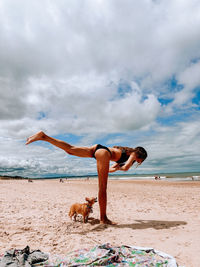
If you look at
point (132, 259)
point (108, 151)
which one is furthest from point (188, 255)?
point (108, 151)

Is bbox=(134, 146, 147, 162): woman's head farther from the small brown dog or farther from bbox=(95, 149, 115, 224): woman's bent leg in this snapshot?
the small brown dog

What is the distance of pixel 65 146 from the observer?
5672 millimetres

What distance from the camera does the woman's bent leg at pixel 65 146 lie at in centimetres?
551

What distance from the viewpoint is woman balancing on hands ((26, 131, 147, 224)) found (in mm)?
5707

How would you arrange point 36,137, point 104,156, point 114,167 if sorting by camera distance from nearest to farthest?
point 36,137
point 104,156
point 114,167

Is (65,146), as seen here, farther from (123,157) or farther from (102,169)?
(123,157)

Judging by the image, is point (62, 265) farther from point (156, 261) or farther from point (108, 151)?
point (108, 151)

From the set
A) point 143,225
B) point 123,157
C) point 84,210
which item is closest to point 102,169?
point 123,157

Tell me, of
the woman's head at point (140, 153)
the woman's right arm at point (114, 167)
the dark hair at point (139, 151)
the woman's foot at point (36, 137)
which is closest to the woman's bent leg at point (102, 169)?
the woman's right arm at point (114, 167)

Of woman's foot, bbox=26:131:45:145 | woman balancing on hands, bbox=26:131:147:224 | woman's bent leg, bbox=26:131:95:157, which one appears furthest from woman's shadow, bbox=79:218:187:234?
woman's foot, bbox=26:131:45:145

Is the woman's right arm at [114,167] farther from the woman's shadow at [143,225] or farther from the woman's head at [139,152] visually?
the woman's shadow at [143,225]

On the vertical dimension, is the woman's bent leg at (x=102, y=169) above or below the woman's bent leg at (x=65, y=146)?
below

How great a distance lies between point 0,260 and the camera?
10.3ft

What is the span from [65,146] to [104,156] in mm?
1251
